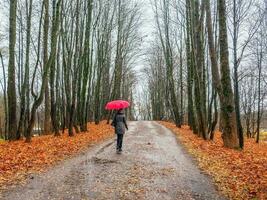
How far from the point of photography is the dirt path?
26.3 ft

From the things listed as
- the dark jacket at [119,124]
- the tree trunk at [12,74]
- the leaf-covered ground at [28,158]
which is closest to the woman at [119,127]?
the dark jacket at [119,124]

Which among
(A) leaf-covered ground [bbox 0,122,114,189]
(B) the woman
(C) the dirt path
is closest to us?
(C) the dirt path

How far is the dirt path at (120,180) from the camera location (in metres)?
8.03

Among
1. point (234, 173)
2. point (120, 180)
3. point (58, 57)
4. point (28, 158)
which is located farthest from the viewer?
point (58, 57)

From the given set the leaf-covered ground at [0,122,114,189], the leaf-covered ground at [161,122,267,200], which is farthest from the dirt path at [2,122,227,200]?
the leaf-covered ground at [0,122,114,189]

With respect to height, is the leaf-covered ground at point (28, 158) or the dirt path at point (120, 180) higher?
the leaf-covered ground at point (28, 158)

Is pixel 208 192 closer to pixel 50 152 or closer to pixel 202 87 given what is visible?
pixel 50 152

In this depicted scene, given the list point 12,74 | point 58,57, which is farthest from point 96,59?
point 12,74

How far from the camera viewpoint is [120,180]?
9.40 meters

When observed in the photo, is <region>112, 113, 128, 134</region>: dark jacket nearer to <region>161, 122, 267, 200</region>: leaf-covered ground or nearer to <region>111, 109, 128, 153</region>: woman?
<region>111, 109, 128, 153</region>: woman

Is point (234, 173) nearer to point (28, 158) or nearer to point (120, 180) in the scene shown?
point (120, 180)

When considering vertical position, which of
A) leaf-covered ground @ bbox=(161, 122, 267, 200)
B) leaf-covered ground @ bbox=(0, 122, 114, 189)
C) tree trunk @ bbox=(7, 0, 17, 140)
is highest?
tree trunk @ bbox=(7, 0, 17, 140)

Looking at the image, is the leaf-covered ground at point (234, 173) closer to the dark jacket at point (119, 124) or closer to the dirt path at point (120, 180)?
the dirt path at point (120, 180)

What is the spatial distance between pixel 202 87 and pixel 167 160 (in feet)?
32.6
